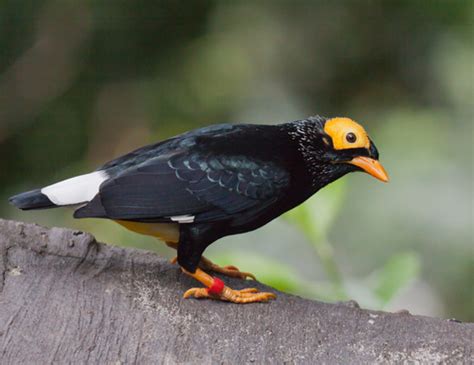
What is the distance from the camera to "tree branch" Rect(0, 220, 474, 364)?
2.88 m

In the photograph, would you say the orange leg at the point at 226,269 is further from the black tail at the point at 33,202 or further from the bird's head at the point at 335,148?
the black tail at the point at 33,202

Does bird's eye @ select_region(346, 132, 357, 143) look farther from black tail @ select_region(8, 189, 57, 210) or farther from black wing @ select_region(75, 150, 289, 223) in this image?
black tail @ select_region(8, 189, 57, 210)

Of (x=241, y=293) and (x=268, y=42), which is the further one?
(x=268, y=42)

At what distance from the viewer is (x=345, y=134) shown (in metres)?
3.36

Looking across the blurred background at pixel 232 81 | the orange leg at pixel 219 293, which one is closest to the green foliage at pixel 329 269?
the orange leg at pixel 219 293

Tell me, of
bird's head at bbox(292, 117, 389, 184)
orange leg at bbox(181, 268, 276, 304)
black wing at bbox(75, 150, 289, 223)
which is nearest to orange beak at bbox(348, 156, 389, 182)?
bird's head at bbox(292, 117, 389, 184)

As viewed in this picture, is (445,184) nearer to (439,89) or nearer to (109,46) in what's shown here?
(439,89)

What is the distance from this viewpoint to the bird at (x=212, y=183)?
3172 millimetres

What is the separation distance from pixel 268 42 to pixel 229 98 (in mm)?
669

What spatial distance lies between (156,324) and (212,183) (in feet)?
1.96

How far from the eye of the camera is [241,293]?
3.24m

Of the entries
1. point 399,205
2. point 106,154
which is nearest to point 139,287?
point 399,205

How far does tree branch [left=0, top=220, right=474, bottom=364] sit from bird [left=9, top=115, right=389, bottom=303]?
0.15 metres

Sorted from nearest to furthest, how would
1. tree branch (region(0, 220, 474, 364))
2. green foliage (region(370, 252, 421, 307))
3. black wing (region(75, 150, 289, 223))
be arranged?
tree branch (region(0, 220, 474, 364)), black wing (region(75, 150, 289, 223)), green foliage (region(370, 252, 421, 307))
